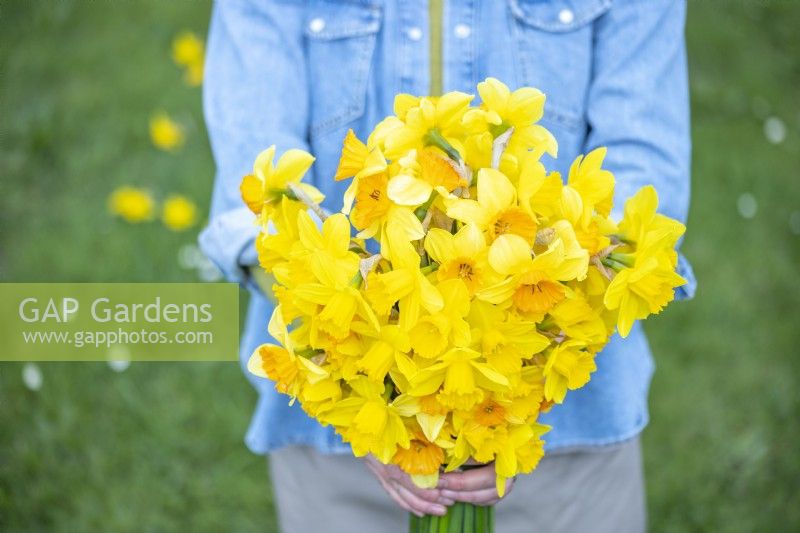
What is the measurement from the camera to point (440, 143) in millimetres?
766

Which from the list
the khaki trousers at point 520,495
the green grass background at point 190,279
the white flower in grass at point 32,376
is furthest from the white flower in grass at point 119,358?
the khaki trousers at point 520,495

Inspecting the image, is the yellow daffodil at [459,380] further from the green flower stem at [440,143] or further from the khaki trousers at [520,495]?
the khaki trousers at [520,495]

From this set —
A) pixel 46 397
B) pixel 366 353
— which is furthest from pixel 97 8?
pixel 366 353

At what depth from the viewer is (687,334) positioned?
8.14 feet

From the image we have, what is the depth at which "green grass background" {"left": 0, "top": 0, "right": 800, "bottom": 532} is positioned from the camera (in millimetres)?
2094

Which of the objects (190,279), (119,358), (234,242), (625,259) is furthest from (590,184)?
(190,279)

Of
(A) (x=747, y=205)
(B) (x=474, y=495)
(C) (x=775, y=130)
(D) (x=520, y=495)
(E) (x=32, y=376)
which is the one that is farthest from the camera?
(C) (x=775, y=130)

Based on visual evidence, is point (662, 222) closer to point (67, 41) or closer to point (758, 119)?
point (758, 119)

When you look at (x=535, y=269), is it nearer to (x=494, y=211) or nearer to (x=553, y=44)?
(x=494, y=211)

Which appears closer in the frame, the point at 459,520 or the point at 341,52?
the point at 459,520

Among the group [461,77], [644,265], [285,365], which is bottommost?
[285,365]

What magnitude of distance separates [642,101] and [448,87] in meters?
0.27

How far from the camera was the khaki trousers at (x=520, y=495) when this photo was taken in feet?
4.28

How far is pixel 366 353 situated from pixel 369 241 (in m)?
0.47
